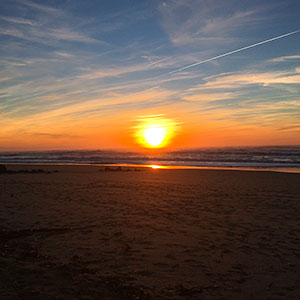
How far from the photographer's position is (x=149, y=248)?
6039mm

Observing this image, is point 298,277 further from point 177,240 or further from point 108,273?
point 108,273

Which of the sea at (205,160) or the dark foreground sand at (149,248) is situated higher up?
the sea at (205,160)

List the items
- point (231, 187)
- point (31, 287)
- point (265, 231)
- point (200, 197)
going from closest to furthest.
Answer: point (31, 287) → point (265, 231) → point (200, 197) → point (231, 187)

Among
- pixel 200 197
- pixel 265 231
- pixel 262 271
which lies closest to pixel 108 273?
pixel 262 271

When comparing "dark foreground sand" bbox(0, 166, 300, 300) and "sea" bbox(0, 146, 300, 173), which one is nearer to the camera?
"dark foreground sand" bbox(0, 166, 300, 300)

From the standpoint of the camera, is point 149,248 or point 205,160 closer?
point 149,248

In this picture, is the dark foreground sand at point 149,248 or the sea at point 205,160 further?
the sea at point 205,160

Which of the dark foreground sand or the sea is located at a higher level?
the sea

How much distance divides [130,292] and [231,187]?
11763 millimetres

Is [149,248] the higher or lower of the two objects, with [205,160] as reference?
lower

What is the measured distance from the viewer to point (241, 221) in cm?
822

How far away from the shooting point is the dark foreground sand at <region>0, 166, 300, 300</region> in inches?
169

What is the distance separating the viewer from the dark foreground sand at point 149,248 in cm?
428

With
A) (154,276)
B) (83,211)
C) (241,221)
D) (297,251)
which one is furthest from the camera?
(83,211)
